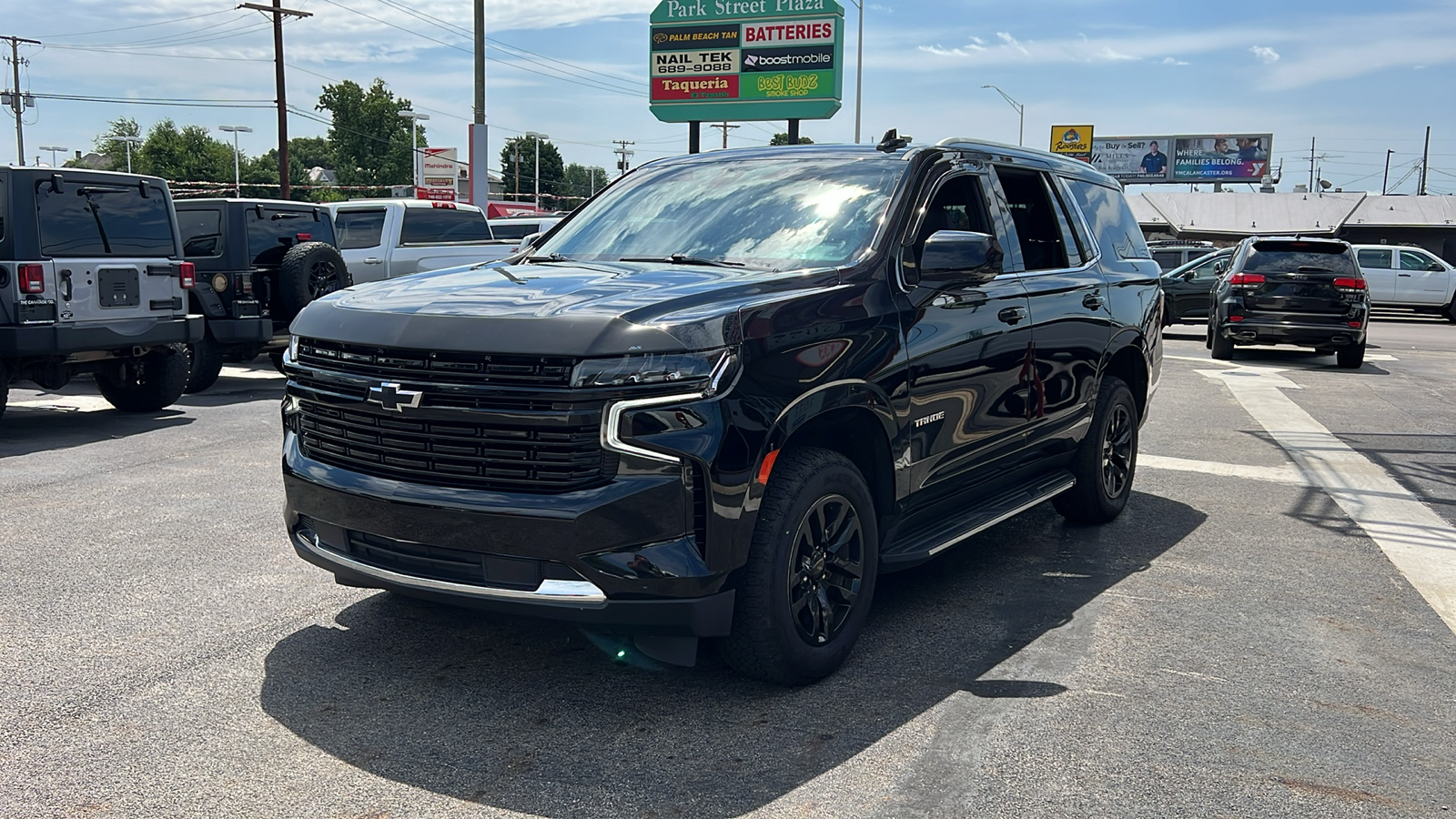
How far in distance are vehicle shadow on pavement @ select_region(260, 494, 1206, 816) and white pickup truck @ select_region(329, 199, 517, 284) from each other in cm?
1123

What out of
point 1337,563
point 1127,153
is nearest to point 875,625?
point 1337,563

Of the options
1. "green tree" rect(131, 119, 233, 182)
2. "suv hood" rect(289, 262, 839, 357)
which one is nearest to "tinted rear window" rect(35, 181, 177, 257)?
"suv hood" rect(289, 262, 839, 357)

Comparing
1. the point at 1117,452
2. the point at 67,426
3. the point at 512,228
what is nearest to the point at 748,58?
the point at 512,228

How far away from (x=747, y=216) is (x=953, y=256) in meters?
0.88

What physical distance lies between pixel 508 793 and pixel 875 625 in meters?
1.96

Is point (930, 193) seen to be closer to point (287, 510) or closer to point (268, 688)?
point (287, 510)

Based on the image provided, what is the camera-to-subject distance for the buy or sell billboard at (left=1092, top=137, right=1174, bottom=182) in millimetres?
85562

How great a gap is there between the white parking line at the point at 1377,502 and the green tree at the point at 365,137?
421ft

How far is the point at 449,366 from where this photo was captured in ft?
12.2

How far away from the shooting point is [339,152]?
130625mm

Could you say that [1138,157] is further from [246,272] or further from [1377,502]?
[1377,502]

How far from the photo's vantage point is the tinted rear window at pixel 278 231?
12711 mm

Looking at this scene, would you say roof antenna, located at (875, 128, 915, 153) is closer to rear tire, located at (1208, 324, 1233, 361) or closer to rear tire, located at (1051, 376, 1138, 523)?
rear tire, located at (1051, 376, 1138, 523)

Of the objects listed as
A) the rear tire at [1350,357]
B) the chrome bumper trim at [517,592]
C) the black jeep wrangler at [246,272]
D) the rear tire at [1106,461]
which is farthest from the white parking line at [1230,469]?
the rear tire at [1350,357]
